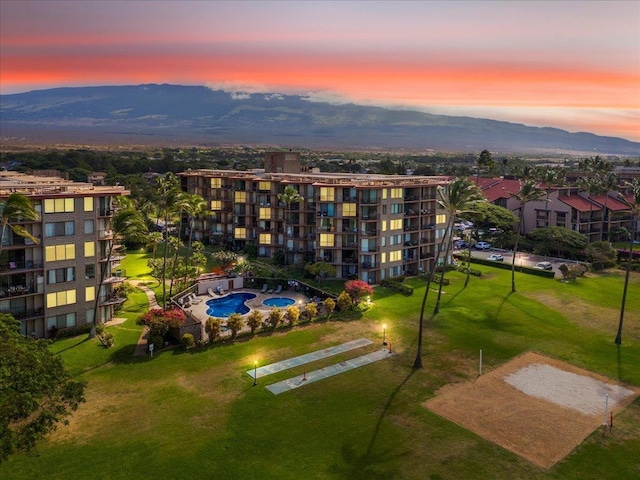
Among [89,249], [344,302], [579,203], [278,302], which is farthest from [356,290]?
[579,203]

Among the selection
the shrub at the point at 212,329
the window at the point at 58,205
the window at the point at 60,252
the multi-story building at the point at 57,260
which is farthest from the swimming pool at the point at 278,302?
the window at the point at 58,205

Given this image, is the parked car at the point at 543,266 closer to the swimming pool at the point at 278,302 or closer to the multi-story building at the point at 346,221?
the multi-story building at the point at 346,221

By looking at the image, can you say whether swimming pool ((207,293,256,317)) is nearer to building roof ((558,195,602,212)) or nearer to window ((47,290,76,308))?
window ((47,290,76,308))

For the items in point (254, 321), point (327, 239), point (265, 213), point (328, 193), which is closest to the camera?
point (254, 321)

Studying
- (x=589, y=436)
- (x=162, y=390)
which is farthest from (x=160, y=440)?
(x=589, y=436)

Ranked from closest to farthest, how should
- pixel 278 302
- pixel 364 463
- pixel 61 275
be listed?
pixel 364 463 < pixel 61 275 < pixel 278 302

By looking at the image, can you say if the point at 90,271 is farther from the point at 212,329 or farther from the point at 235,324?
the point at 235,324
